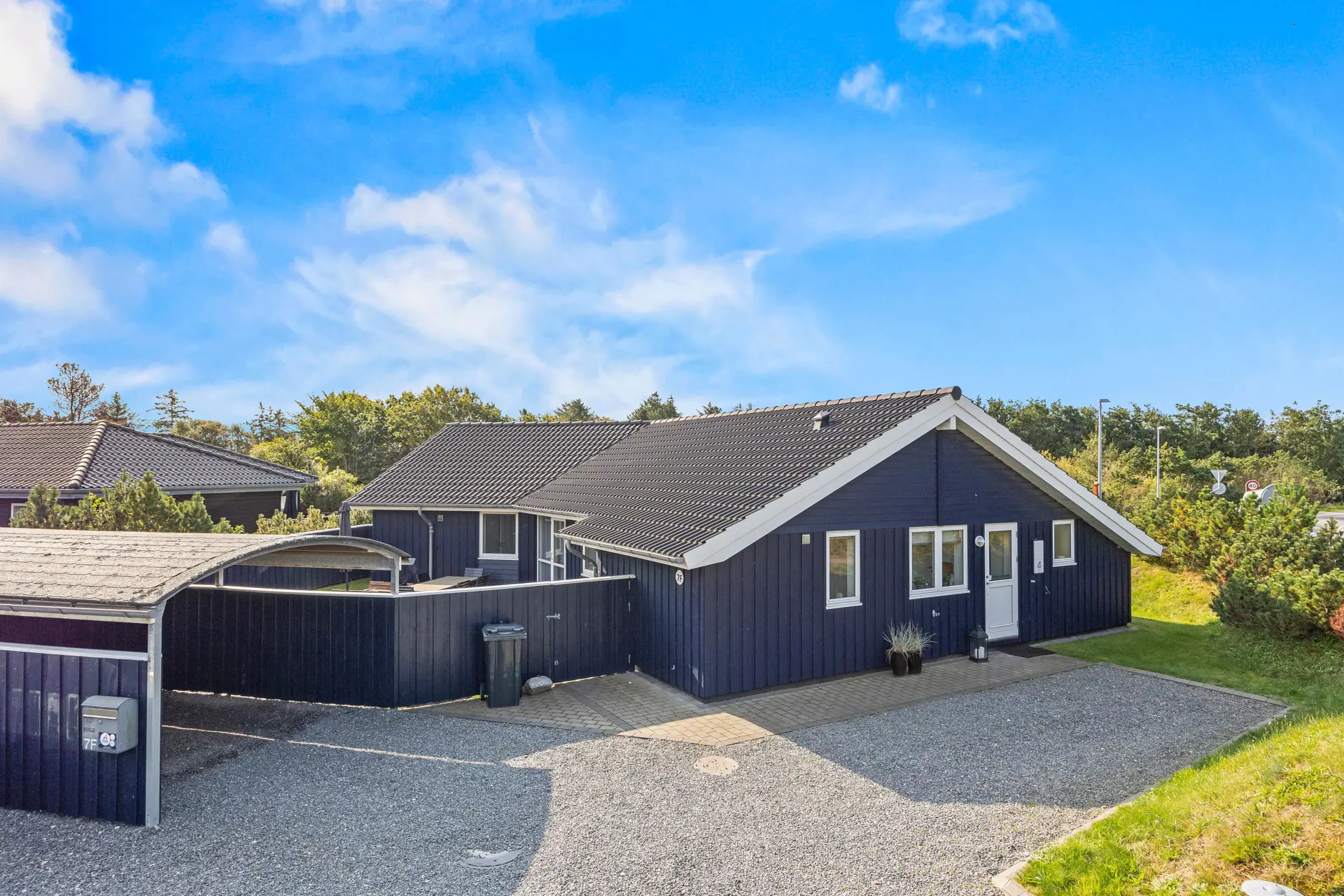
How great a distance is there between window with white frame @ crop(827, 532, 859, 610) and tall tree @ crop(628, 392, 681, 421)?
2021 inches

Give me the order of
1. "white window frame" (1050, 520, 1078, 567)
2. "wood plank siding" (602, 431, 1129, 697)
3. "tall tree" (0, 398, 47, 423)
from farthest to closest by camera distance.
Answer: "tall tree" (0, 398, 47, 423) → "white window frame" (1050, 520, 1078, 567) → "wood plank siding" (602, 431, 1129, 697)

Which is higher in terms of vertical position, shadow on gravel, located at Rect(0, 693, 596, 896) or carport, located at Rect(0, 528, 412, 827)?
carport, located at Rect(0, 528, 412, 827)

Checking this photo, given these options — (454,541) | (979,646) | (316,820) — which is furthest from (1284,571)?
(454,541)

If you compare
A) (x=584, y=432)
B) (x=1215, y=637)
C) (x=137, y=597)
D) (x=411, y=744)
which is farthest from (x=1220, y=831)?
(x=584, y=432)

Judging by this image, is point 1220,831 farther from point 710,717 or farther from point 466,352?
point 466,352

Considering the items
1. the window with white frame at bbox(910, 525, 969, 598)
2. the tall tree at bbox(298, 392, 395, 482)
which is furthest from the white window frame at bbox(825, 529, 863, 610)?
the tall tree at bbox(298, 392, 395, 482)

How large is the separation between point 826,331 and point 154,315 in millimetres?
22678

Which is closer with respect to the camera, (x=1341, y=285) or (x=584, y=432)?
(x=584, y=432)

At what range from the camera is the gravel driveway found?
5320 mm

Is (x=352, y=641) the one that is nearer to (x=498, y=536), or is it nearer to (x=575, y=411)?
(x=498, y=536)

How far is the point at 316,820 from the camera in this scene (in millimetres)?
6242

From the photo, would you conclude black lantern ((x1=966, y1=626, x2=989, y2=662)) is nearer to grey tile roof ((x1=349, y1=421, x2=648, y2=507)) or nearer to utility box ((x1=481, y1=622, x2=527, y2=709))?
utility box ((x1=481, y1=622, x2=527, y2=709))

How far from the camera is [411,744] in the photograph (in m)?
8.11

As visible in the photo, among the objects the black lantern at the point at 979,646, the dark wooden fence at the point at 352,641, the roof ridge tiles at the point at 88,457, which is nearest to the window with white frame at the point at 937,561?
the black lantern at the point at 979,646
